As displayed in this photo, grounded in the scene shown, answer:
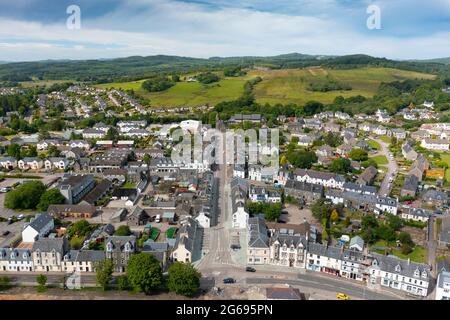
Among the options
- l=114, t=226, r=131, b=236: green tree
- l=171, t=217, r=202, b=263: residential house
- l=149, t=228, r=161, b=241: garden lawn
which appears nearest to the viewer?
l=171, t=217, r=202, b=263: residential house

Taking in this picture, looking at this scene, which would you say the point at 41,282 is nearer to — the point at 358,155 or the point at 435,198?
the point at 435,198

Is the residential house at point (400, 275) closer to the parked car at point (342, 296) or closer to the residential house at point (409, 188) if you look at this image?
the parked car at point (342, 296)

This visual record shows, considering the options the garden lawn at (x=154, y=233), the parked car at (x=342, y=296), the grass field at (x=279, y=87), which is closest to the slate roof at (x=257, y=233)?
the parked car at (x=342, y=296)

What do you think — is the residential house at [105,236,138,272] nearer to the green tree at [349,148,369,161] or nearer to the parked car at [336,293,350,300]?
the parked car at [336,293,350,300]

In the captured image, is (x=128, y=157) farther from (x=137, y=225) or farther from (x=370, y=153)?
(x=370, y=153)

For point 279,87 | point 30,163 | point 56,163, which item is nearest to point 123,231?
point 56,163

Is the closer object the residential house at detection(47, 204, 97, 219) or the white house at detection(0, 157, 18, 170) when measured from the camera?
the residential house at detection(47, 204, 97, 219)

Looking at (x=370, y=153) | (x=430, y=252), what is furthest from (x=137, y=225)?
(x=370, y=153)

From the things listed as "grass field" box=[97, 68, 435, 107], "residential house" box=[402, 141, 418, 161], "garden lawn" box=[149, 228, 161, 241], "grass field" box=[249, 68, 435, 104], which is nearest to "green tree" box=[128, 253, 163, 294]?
"garden lawn" box=[149, 228, 161, 241]
